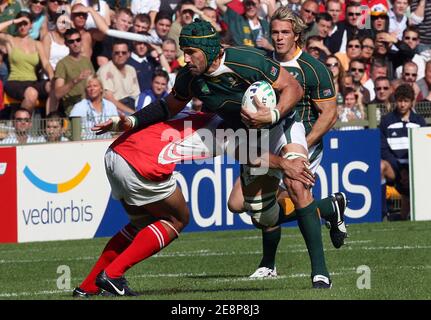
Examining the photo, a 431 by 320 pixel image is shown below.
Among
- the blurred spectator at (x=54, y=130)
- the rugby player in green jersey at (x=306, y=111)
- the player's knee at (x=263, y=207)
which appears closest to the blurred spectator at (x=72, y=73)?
the blurred spectator at (x=54, y=130)

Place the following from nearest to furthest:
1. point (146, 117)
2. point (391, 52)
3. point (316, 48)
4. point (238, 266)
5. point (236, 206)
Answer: point (146, 117), point (236, 206), point (238, 266), point (316, 48), point (391, 52)

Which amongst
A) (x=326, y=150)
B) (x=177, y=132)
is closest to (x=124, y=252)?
(x=177, y=132)

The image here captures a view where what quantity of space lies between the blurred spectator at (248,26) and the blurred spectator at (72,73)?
2649 millimetres

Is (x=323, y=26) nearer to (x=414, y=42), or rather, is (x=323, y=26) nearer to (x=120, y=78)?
(x=414, y=42)

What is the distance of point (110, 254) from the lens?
9094 millimetres

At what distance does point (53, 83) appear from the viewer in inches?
670

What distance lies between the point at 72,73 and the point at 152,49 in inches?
68.1

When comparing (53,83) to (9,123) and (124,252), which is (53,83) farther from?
(124,252)

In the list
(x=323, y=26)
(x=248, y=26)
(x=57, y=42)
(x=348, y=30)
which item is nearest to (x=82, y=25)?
(x=57, y=42)

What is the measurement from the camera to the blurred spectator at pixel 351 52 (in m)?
19.1

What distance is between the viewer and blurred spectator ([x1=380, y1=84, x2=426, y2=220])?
16719mm

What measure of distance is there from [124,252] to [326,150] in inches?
315

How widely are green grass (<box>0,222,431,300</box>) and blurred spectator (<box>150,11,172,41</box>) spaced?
13.5 ft

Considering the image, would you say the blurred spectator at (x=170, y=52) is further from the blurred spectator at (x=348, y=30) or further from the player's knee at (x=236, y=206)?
the player's knee at (x=236, y=206)
